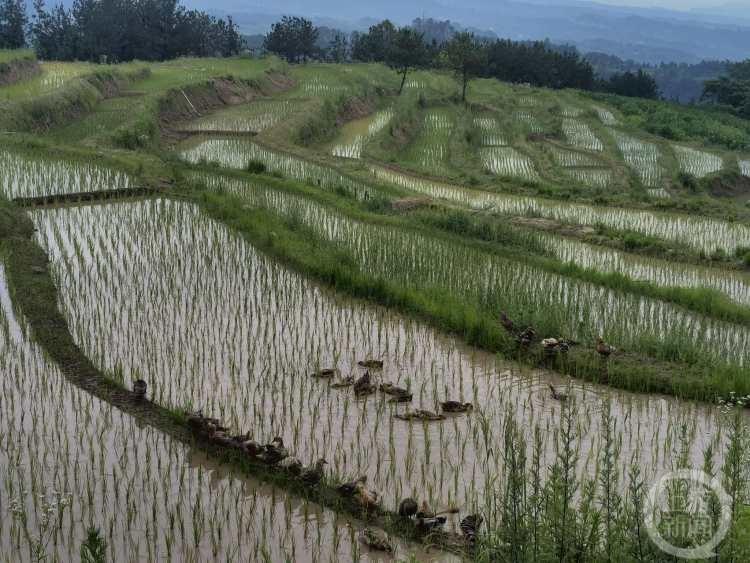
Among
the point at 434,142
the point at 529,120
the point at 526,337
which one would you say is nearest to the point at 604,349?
the point at 526,337

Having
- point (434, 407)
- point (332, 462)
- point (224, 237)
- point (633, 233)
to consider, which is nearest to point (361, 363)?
point (434, 407)

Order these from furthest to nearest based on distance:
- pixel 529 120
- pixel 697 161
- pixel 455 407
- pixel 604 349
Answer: pixel 529 120 < pixel 697 161 < pixel 604 349 < pixel 455 407

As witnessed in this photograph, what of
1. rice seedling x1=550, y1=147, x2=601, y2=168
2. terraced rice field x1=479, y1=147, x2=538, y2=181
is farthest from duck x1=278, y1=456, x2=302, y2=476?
rice seedling x1=550, y1=147, x2=601, y2=168

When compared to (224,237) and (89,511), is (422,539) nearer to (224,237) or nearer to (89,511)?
(89,511)

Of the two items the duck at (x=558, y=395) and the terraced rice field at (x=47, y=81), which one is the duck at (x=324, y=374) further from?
the terraced rice field at (x=47, y=81)

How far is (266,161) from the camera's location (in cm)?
1605

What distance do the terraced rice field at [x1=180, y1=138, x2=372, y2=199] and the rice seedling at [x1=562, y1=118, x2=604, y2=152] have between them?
916 cm

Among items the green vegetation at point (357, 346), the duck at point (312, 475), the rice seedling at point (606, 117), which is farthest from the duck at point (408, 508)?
the rice seedling at point (606, 117)

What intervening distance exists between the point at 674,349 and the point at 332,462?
3101mm

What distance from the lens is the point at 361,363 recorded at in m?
6.38

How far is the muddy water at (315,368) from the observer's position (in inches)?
199

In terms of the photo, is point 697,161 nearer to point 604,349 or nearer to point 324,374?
point 604,349

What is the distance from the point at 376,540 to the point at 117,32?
41456 millimetres

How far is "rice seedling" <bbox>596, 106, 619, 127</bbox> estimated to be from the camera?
96.7 feet
